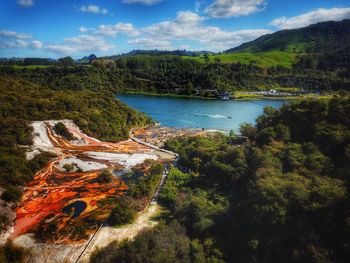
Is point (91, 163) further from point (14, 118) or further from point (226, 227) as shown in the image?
point (226, 227)

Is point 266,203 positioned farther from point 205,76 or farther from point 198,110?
point 205,76

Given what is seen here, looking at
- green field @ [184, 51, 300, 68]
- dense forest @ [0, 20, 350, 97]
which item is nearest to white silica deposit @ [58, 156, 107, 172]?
dense forest @ [0, 20, 350, 97]

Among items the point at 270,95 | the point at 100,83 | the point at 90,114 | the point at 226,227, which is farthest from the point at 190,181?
the point at 100,83

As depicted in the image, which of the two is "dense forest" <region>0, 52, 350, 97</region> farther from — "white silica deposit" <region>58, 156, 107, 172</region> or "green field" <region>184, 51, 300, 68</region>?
"white silica deposit" <region>58, 156, 107, 172</region>

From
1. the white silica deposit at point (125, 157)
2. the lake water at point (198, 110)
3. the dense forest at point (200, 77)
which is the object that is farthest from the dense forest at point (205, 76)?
the white silica deposit at point (125, 157)

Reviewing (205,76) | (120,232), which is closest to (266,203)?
(120,232)

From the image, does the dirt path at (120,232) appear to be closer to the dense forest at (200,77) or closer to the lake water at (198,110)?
the lake water at (198,110)
